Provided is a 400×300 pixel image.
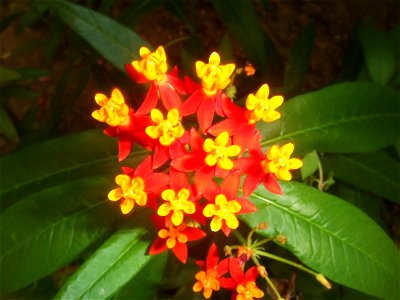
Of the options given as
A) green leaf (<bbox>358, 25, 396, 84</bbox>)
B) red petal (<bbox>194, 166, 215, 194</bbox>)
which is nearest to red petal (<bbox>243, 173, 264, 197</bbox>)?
red petal (<bbox>194, 166, 215, 194</bbox>)

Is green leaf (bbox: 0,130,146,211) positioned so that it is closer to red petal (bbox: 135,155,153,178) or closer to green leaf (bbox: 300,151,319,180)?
red petal (bbox: 135,155,153,178)

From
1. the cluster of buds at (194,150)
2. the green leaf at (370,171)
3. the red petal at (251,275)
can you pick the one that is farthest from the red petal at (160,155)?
the green leaf at (370,171)

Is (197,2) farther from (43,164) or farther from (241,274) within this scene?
Answer: (241,274)

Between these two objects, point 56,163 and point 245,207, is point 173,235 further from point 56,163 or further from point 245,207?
point 56,163

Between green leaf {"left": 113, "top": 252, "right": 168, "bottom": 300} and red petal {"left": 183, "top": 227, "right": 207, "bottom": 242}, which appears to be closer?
red petal {"left": 183, "top": 227, "right": 207, "bottom": 242}

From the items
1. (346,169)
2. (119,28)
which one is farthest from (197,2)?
(346,169)

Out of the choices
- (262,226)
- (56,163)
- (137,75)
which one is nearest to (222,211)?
(262,226)

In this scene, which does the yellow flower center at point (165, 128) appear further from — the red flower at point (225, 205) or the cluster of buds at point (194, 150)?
the red flower at point (225, 205)
